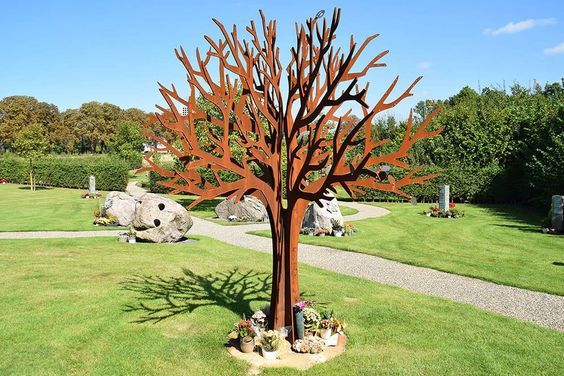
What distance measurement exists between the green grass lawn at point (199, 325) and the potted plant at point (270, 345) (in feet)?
1.49

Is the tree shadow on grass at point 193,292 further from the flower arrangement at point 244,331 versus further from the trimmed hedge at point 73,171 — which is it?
the trimmed hedge at point 73,171

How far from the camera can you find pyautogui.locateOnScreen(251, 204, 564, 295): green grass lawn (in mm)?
13633

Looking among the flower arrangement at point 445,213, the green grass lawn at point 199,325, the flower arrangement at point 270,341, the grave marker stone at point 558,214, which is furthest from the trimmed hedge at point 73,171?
the flower arrangement at point 270,341

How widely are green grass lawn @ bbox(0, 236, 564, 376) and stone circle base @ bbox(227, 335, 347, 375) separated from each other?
18cm

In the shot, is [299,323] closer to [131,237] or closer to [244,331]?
[244,331]

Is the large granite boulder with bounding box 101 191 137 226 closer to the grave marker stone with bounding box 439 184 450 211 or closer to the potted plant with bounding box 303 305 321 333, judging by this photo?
the potted plant with bounding box 303 305 321 333

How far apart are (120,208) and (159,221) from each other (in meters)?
6.19

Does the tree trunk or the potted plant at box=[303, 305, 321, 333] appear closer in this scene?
the tree trunk

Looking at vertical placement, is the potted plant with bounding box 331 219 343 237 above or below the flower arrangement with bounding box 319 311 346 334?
above

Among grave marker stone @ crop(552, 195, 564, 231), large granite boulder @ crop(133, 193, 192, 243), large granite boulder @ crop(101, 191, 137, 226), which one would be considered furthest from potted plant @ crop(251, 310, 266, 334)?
grave marker stone @ crop(552, 195, 564, 231)

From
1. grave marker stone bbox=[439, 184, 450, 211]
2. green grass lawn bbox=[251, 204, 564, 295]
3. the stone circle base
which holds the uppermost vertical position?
grave marker stone bbox=[439, 184, 450, 211]

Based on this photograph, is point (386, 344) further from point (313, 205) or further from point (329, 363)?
point (313, 205)

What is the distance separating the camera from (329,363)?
304 inches

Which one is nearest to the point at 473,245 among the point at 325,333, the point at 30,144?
the point at 325,333
